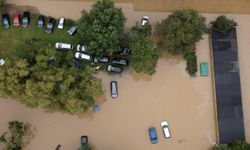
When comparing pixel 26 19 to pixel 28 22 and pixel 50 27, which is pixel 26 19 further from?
pixel 50 27

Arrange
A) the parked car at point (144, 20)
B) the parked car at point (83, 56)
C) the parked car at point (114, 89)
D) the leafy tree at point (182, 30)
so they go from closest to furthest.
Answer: the leafy tree at point (182, 30) < the parked car at point (83, 56) < the parked car at point (114, 89) < the parked car at point (144, 20)

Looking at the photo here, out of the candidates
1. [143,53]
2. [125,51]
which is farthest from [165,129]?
[125,51]

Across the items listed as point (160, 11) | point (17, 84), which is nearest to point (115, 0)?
point (160, 11)

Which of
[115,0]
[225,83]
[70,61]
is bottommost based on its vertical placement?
[225,83]

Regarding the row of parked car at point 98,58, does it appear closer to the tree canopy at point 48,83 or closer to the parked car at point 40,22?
the tree canopy at point 48,83

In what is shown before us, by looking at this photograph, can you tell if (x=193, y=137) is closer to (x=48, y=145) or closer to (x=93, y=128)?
(x=93, y=128)

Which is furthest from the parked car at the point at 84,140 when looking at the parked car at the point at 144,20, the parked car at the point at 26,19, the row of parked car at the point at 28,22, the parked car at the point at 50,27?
the parked car at the point at 144,20
